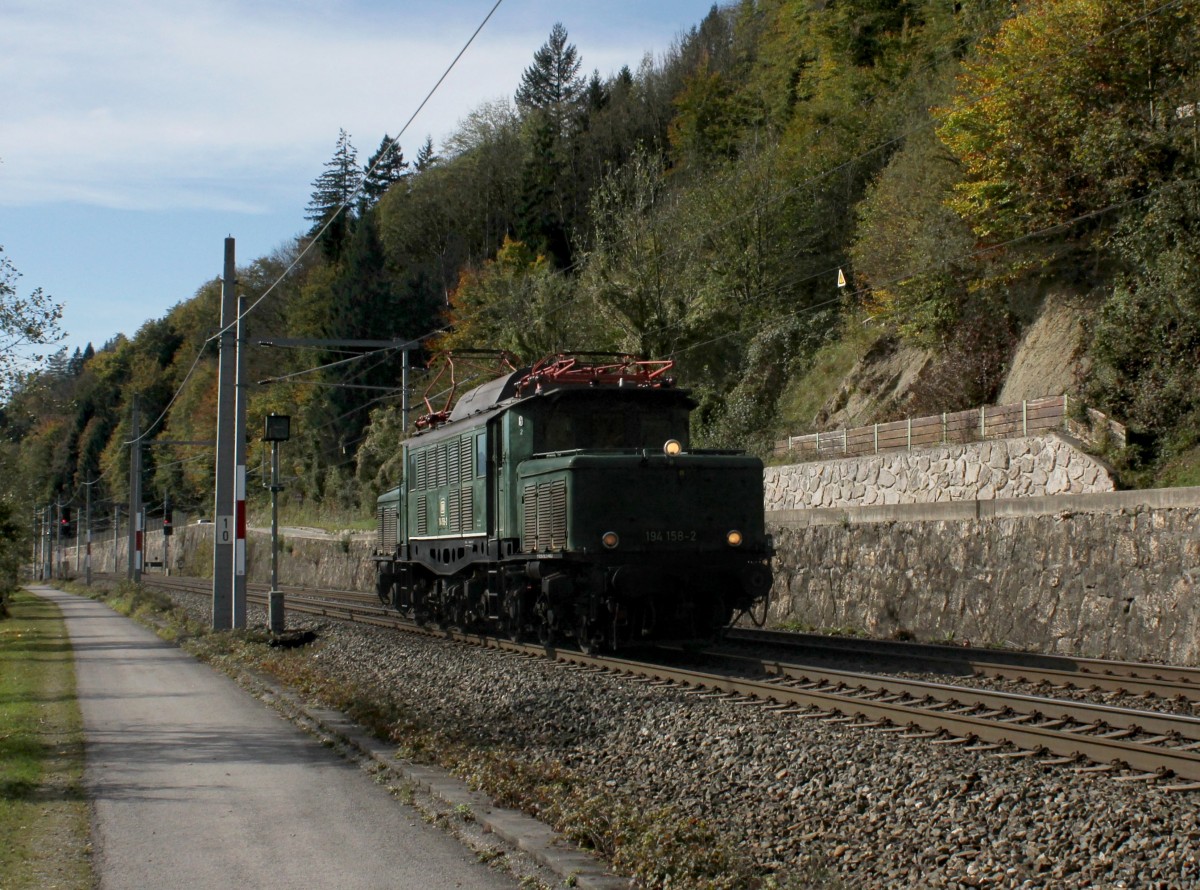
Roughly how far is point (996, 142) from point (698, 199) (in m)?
17.0

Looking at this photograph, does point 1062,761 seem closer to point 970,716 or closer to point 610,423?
point 970,716

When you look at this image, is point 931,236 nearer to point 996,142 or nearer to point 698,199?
point 996,142

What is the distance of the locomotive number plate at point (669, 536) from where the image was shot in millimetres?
14445

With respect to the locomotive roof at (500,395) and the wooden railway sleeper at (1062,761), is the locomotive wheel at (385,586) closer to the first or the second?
the locomotive roof at (500,395)

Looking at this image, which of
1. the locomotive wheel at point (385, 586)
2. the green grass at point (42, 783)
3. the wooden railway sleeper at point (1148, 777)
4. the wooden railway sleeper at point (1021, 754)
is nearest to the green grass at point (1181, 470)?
the wooden railway sleeper at point (1021, 754)

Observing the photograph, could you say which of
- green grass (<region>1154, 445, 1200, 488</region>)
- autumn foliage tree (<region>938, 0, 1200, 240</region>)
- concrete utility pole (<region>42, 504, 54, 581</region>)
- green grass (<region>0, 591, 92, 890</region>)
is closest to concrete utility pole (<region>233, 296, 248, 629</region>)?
green grass (<region>0, 591, 92, 890</region>)

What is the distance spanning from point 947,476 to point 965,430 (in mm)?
1849

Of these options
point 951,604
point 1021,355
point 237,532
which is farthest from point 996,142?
point 237,532

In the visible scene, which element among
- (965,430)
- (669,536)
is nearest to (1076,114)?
(965,430)

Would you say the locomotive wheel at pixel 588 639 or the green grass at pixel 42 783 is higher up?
the locomotive wheel at pixel 588 639

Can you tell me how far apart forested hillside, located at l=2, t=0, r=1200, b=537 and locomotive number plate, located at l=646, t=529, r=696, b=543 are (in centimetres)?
885

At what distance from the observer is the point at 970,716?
9.80 meters

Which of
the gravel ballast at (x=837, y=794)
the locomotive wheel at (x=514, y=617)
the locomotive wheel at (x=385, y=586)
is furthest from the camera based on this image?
the locomotive wheel at (x=385, y=586)

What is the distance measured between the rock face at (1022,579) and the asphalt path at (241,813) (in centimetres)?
1006
